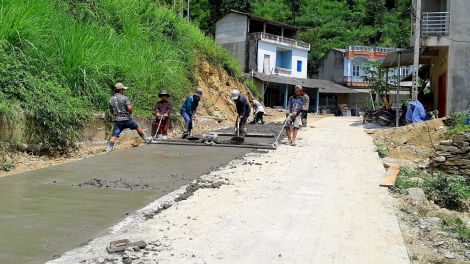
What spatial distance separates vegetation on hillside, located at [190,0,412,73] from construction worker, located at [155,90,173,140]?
100 ft

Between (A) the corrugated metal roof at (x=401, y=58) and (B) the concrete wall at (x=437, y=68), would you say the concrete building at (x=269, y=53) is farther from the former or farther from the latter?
(B) the concrete wall at (x=437, y=68)

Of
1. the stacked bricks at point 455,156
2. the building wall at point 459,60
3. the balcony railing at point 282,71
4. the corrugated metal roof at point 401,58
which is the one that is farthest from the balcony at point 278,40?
Result: the stacked bricks at point 455,156

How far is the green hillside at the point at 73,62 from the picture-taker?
26.5 ft

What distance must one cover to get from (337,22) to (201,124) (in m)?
46.9

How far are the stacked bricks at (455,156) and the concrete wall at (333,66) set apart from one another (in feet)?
114

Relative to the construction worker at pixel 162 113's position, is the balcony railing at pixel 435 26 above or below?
above

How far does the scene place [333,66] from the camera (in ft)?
147

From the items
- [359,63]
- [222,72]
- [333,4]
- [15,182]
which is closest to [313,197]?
[15,182]

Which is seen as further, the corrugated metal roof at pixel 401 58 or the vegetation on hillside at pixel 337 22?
the vegetation on hillside at pixel 337 22

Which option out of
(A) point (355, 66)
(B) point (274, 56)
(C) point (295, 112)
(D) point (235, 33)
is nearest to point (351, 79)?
(A) point (355, 66)

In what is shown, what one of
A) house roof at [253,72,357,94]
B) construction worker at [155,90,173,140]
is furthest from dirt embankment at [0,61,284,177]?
house roof at [253,72,357,94]

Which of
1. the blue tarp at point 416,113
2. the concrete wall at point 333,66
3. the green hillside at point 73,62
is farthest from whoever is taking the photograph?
the concrete wall at point 333,66

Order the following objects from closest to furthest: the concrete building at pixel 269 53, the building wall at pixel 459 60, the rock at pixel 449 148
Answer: the rock at pixel 449 148, the building wall at pixel 459 60, the concrete building at pixel 269 53

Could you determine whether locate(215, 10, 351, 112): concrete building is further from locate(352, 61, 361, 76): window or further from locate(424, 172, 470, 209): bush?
locate(424, 172, 470, 209): bush
